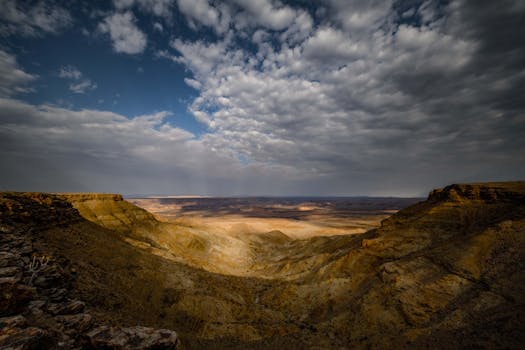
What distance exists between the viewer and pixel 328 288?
14766 mm

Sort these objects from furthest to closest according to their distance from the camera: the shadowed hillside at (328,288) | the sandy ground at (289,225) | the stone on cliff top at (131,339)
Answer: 1. the sandy ground at (289,225)
2. the shadowed hillside at (328,288)
3. the stone on cliff top at (131,339)

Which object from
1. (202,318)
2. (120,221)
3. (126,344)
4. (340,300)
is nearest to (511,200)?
(340,300)

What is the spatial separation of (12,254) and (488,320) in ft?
57.3

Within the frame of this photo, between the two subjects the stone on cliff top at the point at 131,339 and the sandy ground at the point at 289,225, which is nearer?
the stone on cliff top at the point at 131,339

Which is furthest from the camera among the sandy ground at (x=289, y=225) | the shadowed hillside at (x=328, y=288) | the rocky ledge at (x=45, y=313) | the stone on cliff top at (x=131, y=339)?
the sandy ground at (x=289, y=225)

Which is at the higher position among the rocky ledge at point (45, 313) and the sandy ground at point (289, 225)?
the rocky ledge at point (45, 313)

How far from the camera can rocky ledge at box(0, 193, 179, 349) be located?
5.03 m

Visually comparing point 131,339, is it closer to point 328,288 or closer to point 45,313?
point 45,313

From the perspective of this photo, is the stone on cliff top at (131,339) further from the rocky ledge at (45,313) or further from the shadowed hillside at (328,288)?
the shadowed hillside at (328,288)

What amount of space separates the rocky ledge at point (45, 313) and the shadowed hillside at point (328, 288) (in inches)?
2.3

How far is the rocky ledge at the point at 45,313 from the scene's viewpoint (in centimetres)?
503

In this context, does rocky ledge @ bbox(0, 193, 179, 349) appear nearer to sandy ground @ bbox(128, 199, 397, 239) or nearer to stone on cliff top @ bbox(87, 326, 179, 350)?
stone on cliff top @ bbox(87, 326, 179, 350)

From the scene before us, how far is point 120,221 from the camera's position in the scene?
2873 cm

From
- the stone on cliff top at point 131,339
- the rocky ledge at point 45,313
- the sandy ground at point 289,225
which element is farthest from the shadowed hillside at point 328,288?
the sandy ground at point 289,225
